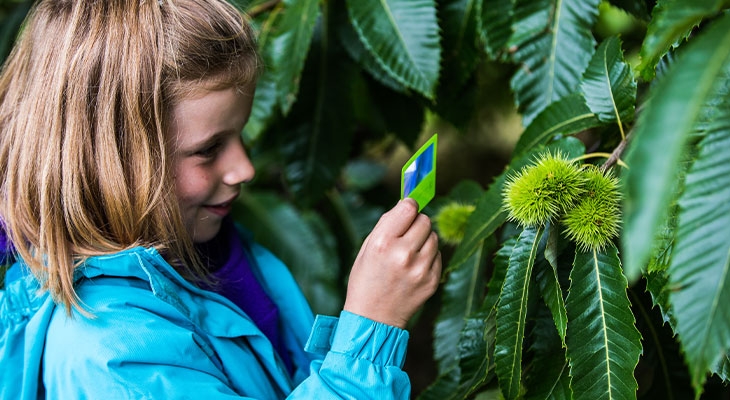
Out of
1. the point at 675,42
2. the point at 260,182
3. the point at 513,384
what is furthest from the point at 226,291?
the point at 260,182

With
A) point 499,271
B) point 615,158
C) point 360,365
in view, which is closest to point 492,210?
point 499,271

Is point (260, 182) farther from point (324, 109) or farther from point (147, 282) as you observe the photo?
point (147, 282)

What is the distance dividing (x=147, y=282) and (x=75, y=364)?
157mm

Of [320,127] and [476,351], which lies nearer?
[476,351]

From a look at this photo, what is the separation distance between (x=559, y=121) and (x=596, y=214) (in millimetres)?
262

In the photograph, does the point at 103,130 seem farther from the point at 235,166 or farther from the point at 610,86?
the point at 610,86

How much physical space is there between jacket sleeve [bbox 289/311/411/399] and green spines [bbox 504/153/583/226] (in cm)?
26

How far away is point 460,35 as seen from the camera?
1319mm

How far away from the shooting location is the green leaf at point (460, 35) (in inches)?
52.0

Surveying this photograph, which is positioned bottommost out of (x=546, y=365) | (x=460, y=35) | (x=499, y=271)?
(x=546, y=365)

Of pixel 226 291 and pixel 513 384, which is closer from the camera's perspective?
pixel 513 384

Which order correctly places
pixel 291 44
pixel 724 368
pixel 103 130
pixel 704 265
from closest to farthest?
1. pixel 704 265
2. pixel 724 368
3. pixel 103 130
4. pixel 291 44

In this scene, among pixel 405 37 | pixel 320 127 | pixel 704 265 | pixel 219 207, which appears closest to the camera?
pixel 704 265

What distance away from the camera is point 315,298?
1.82 meters
